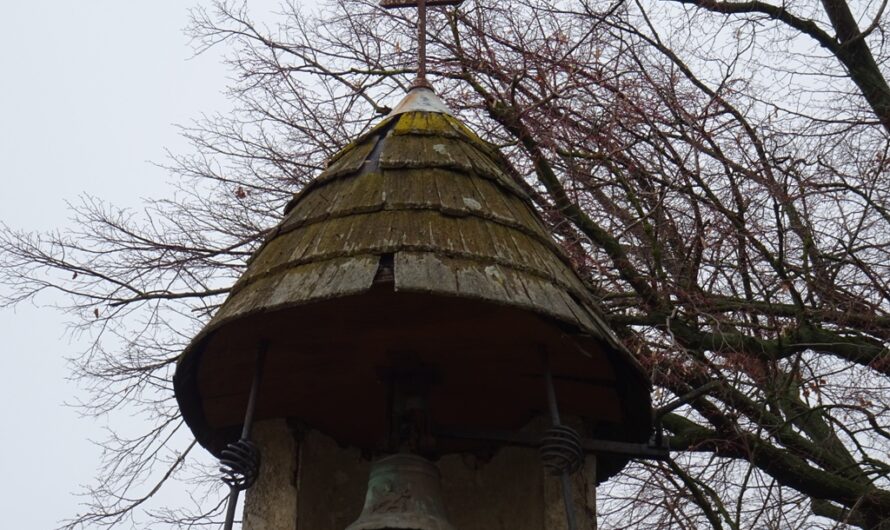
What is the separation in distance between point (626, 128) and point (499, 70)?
966mm

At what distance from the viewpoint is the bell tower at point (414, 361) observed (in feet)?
10.4

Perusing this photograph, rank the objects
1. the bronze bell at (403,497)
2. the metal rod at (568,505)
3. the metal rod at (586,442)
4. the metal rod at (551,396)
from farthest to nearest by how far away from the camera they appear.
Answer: the metal rod at (586,442), the metal rod at (551,396), the bronze bell at (403,497), the metal rod at (568,505)

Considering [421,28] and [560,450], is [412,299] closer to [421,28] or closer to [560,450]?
[560,450]

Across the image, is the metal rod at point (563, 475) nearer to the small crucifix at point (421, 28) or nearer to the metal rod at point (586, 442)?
the metal rod at point (586, 442)

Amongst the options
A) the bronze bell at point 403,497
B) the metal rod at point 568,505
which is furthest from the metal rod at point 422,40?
the metal rod at point 568,505

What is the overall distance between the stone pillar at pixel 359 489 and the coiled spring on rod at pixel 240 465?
21.3 inches

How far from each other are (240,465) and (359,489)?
39.4 inches

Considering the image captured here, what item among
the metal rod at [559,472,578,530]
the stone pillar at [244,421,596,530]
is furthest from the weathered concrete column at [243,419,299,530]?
the metal rod at [559,472,578,530]

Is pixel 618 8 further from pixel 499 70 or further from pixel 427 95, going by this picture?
pixel 427 95

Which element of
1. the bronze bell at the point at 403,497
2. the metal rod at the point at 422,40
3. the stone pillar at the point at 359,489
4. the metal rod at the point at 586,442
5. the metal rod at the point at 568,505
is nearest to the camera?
the metal rod at the point at 568,505

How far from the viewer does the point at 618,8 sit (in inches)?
277

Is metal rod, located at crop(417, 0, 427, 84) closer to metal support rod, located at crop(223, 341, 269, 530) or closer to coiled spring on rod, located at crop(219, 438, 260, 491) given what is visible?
metal support rod, located at crop(223, 341, 269, 530)

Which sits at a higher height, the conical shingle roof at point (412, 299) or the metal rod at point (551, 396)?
the conical shingle roof at point (412, 299)

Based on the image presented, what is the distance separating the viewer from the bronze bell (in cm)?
318
